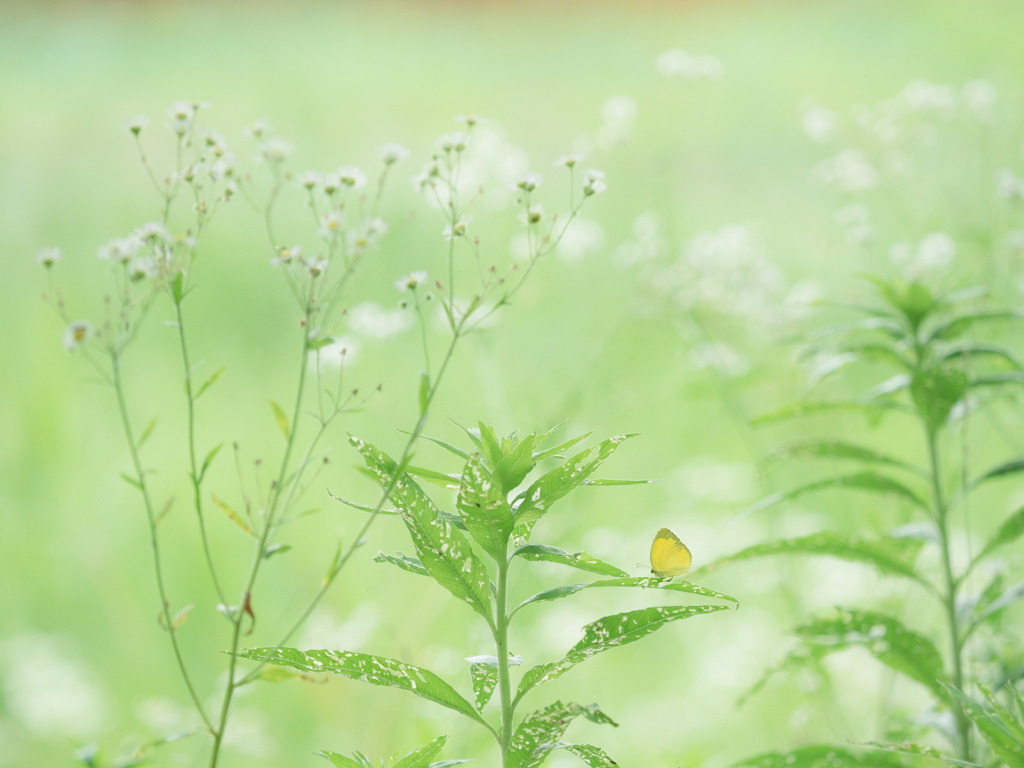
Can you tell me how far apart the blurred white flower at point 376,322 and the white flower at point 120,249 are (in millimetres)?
729

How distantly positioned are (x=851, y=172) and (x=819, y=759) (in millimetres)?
1208

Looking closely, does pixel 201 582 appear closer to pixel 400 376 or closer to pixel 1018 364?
pixel 400 376

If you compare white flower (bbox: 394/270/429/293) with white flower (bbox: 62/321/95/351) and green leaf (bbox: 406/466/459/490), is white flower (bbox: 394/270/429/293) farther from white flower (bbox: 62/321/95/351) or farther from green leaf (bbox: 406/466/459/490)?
white flower (bbox: 62/321/95/351)

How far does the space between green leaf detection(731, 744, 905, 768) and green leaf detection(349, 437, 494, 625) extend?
1.40ft

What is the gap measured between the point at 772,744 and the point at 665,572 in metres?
1.52

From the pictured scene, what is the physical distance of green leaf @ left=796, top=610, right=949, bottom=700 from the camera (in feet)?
2.90

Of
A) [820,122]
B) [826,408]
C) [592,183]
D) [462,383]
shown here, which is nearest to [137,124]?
[592,183]

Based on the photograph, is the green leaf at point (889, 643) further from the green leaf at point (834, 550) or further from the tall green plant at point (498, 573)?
the tall green plant at point (498, 573)

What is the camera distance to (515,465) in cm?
59

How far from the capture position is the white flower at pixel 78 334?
64cm

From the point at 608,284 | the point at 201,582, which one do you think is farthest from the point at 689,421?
the point at 201,582

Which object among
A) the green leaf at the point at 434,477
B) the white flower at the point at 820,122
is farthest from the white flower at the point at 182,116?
the white flower at the point at 820,122

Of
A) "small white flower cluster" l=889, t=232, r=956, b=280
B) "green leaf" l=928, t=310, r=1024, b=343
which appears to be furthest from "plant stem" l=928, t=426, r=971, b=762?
"small white flower cluster" l=889, t=232, r=956, b=280

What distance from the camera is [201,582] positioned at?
6.96 feet
